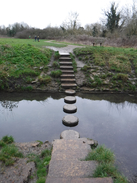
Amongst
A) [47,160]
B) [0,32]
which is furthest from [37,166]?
[0,32]

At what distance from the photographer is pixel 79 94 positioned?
6777 mm

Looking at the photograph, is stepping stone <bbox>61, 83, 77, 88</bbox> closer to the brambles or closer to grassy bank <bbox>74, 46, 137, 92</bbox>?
grassy bank <bbox>74, 46, 137, 92</bbox>

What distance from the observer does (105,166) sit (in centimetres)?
227

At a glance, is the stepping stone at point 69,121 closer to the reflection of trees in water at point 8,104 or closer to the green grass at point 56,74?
the reflection of trees in water at point 8,104

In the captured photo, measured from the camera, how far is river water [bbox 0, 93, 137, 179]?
11.1 feet

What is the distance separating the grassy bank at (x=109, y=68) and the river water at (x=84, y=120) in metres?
1.22

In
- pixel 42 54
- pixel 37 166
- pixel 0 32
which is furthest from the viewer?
pixel 0 32

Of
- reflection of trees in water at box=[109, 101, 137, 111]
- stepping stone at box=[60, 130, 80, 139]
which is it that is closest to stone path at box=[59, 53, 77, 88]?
reflection of trees in water at box=[109, 101, 137, 111]

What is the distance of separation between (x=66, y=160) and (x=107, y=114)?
9.44 ft

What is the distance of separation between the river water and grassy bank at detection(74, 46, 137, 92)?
1225mm

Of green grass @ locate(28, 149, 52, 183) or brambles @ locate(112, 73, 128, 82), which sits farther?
brambles @ locate(112, 73, 128, 82)

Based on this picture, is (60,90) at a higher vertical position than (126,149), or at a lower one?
higher

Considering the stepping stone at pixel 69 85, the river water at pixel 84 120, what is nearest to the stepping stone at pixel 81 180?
the river water at pixel 84 120

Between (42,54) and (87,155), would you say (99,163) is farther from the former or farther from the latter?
(42,54)
